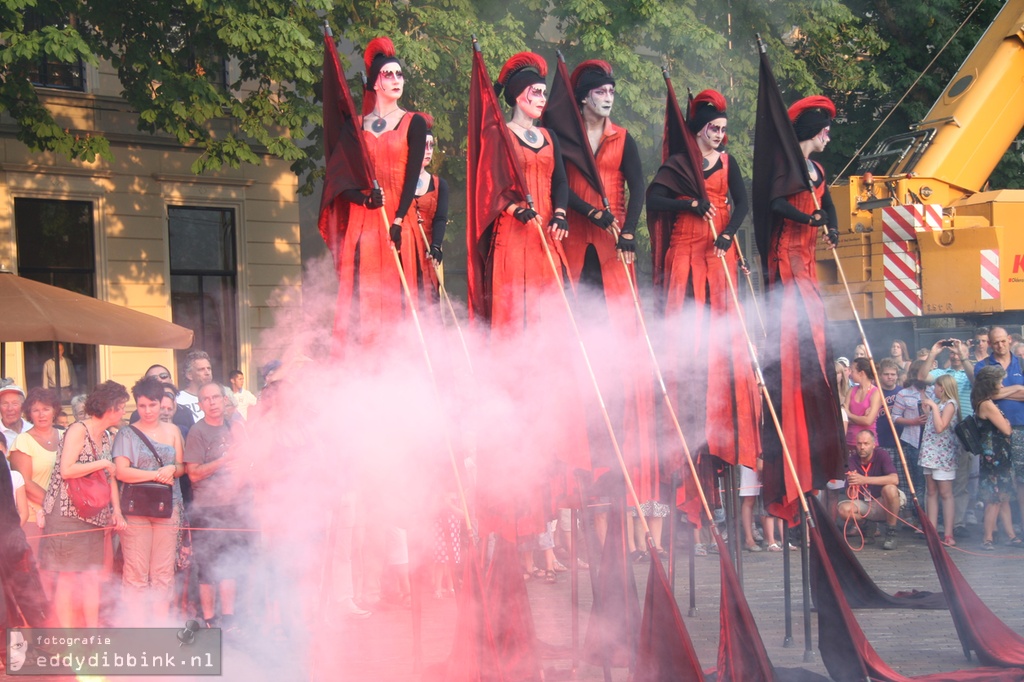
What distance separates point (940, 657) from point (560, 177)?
10.5 ft

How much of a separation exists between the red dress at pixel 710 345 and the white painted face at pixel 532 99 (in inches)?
48.1

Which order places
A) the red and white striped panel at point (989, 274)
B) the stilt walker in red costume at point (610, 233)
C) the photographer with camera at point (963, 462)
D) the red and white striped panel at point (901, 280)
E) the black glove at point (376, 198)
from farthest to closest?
the red and white striped panel at point (901, 280)
the red and white striped panel at point (989, 274)
the photographer with camera at point (963, 462)
the stilt walker in red costume at point (610, 233)
the black glove at point (376, 198)

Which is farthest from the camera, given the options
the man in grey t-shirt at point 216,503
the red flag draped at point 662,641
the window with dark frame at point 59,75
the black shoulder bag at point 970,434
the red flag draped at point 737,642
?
the window with dark frame at point 59,75

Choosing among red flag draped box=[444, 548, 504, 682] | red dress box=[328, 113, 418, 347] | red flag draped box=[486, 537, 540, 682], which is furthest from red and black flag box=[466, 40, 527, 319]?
red flag draped box=[444, 548, 504, 682]

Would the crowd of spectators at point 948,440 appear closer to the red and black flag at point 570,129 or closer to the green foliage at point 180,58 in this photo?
the red and black flag at point 570,129

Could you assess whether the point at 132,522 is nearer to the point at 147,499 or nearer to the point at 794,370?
the point at 147,499

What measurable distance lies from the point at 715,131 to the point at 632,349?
1.50 metres

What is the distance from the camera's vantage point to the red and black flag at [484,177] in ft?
18.4

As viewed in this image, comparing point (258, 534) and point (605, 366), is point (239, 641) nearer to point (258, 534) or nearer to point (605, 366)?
point (258, 534)

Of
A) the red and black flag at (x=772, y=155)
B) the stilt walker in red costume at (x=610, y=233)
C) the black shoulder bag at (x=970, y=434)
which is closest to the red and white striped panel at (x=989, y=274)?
the black shoulder bag at (x=970, y=434)

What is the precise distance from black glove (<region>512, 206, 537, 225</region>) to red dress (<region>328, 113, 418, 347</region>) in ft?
2.06

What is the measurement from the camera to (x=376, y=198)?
5527mm

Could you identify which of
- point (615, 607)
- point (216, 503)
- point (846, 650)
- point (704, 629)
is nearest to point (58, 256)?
point (216, 503)

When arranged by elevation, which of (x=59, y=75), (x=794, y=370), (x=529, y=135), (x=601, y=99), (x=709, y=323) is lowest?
(x=794, y=370)
